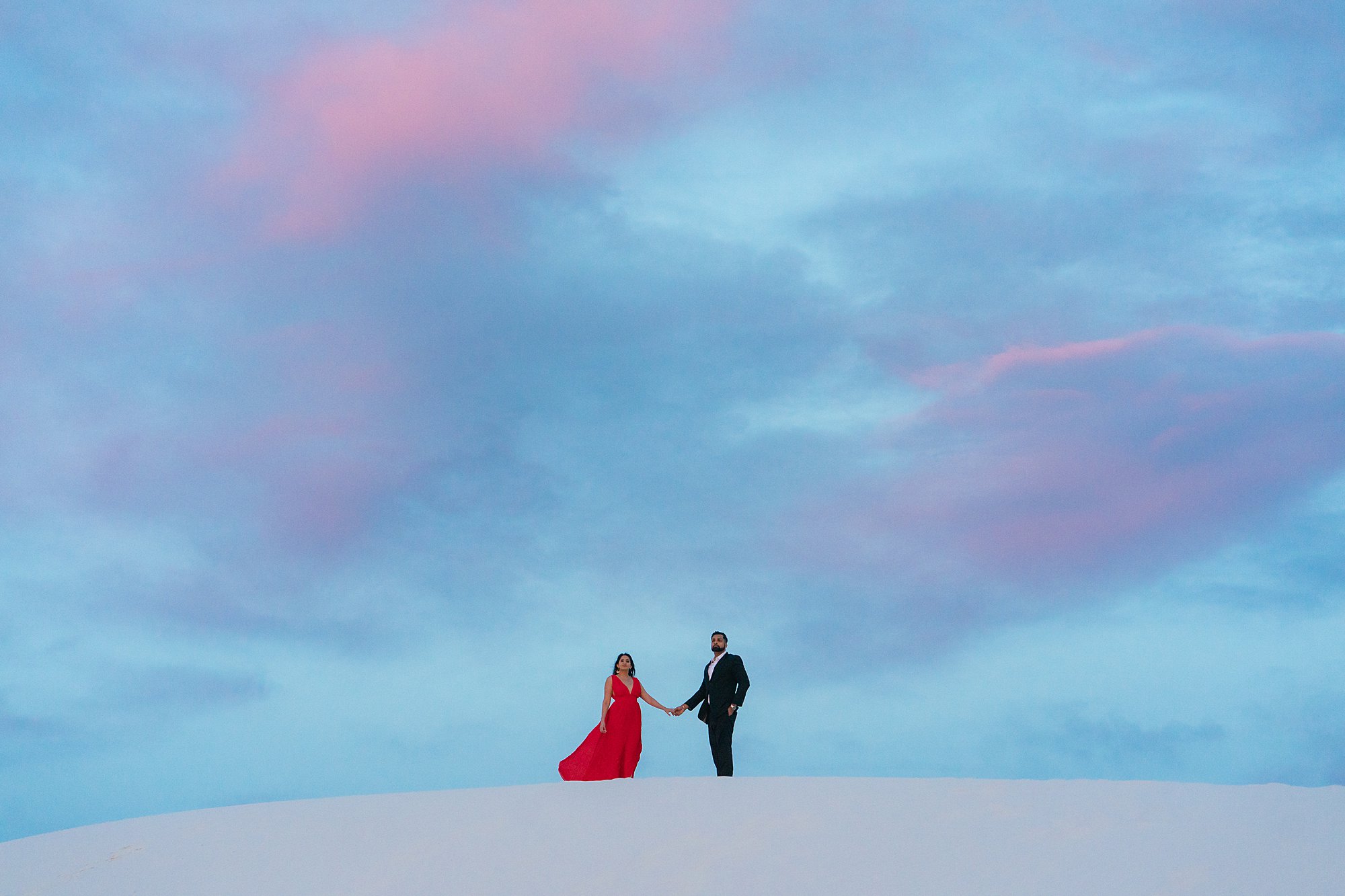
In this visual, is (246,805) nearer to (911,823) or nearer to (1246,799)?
(911,823)

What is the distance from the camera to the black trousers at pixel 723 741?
14.6 meters

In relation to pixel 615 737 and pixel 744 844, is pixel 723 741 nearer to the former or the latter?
pixel 615 737

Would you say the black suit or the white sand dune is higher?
the black suit

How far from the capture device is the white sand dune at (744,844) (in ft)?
33.4

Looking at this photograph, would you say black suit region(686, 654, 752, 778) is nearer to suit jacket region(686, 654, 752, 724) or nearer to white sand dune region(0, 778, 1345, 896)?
suit jacket region(686, 654, 752, 724)

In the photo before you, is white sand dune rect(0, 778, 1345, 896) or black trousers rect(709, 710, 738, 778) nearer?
white sand dune rect(0, 778, 1345, 896)

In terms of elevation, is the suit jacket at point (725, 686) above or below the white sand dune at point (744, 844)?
above

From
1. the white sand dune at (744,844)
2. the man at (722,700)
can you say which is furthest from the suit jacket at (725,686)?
the white sand dune at (744,844)

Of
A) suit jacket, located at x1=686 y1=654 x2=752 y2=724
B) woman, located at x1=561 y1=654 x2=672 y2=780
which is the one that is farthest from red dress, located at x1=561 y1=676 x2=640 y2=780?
suit jacket, located at x1=686 y1=654 x2=752 y2=724

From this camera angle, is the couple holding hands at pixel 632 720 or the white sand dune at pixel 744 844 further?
the couple holding hands at pixel 632 720

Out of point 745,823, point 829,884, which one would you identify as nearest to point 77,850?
point 745,823

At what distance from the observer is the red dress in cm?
1450

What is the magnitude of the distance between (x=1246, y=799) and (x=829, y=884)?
445 cm

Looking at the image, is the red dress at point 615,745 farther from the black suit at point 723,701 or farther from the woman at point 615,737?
the black suit at point 723,701
